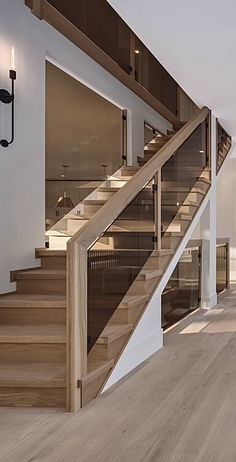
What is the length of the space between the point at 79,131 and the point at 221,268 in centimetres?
343

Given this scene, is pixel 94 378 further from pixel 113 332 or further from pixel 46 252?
pixel 46 252

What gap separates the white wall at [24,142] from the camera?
13.8 feet

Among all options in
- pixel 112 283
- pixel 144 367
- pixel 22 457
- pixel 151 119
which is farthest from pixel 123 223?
pixel 151 119

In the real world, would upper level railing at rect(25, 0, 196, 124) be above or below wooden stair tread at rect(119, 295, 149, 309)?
above

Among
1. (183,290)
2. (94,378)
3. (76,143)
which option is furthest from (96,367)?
(76,143)

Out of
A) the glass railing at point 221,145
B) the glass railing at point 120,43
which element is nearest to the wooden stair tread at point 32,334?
the glass railing at point 120,43

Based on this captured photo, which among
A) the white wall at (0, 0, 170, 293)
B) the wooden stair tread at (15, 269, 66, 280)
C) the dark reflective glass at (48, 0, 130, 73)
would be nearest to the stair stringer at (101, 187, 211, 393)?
the wooden stair tread at (15, 269, 66, 280)

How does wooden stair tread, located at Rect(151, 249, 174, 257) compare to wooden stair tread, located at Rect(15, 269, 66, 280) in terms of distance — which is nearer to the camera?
wooden stair tread, located at Rect(15, 269, 66, 280)

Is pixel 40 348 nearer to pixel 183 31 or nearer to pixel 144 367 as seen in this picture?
pixel 144 367

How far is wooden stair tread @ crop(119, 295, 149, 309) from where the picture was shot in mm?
3797

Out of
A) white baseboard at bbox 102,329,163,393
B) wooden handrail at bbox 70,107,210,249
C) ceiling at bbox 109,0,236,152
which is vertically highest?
ceiling at bbox 109,0,236,152

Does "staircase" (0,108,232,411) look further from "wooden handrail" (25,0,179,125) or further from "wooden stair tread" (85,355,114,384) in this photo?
"wooden handrail" (25,0,179,125)

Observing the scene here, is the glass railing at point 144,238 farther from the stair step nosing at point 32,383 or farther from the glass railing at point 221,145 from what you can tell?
the glass railing at point 221,145

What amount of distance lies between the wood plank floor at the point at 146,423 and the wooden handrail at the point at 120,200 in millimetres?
957
